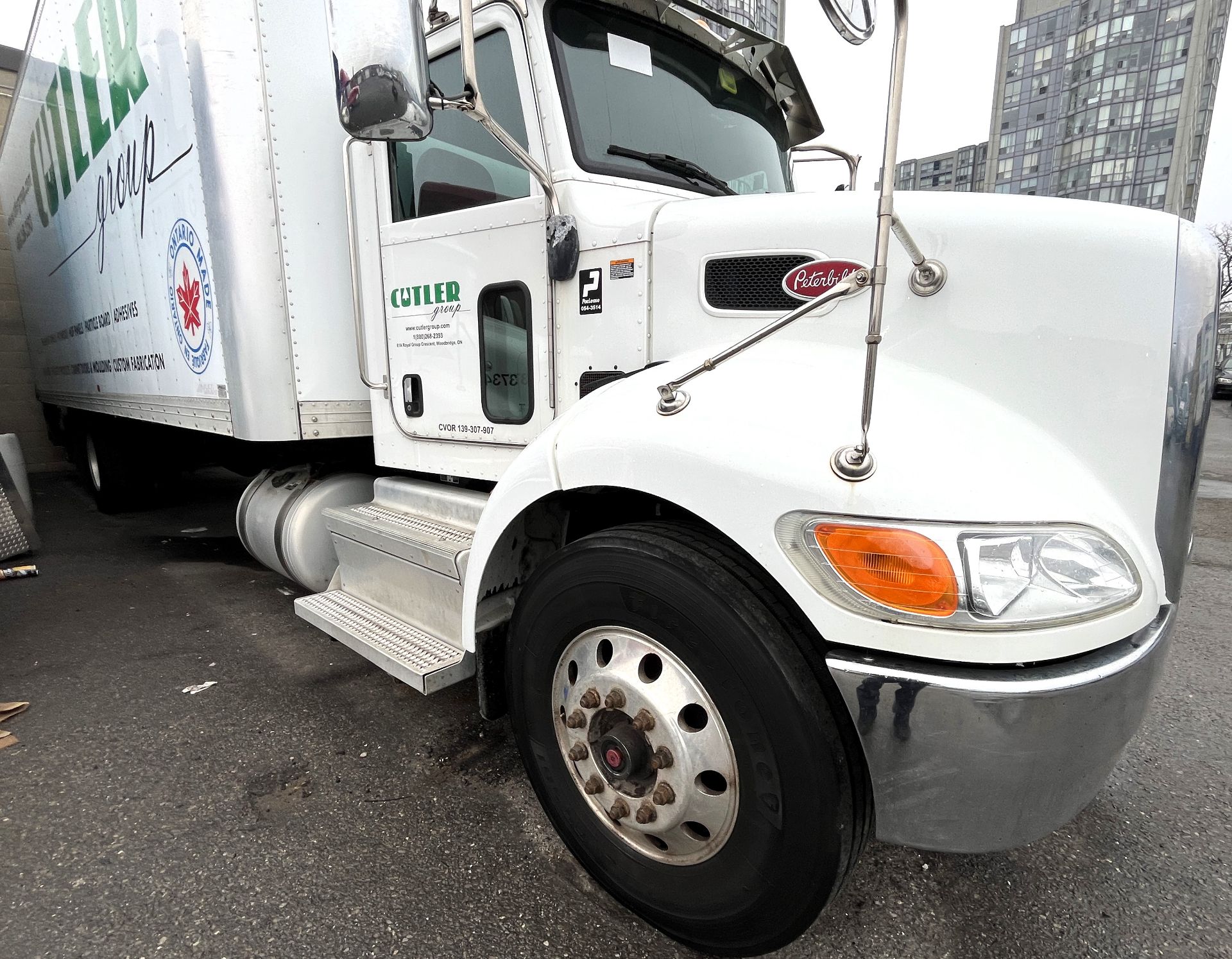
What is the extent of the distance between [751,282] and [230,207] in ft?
7.49

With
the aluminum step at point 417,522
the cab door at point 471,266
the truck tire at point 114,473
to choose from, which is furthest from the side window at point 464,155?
the truck tire at point 114,473

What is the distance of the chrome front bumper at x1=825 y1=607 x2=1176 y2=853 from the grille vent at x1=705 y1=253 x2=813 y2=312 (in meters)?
0.97

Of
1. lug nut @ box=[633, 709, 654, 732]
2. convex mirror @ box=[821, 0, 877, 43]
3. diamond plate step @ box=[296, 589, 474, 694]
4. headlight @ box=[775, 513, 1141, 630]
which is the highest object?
convex mirror @ box=[821, 0, 877, 43]

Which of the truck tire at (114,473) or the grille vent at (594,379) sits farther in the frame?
the truck tire at (114,473)

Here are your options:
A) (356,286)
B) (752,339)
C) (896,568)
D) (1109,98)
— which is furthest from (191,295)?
(1109,98)

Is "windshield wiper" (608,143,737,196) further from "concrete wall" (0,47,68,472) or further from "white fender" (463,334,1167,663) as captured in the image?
"concrete wall" (0,47,68,472)

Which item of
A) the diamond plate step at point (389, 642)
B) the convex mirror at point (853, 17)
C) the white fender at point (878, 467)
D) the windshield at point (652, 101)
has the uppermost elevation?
the windshield at point (652, 101)

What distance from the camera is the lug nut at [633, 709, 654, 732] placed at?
159cm

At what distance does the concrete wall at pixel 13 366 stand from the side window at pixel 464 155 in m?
9.67

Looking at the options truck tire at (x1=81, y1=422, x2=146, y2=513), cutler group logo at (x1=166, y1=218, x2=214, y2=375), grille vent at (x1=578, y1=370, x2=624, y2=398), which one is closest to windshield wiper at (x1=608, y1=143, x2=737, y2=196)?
grille vent at (x1=578, y1=370, x2=624, y2=398)

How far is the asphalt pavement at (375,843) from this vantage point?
1750 mm

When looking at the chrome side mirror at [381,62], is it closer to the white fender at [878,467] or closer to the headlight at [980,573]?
the white fender at [878,467]

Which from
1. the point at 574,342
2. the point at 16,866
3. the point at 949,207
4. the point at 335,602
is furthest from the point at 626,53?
the point at 16,866

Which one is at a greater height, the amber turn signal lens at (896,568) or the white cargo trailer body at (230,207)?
the white cargo trailer body at (230,207)
